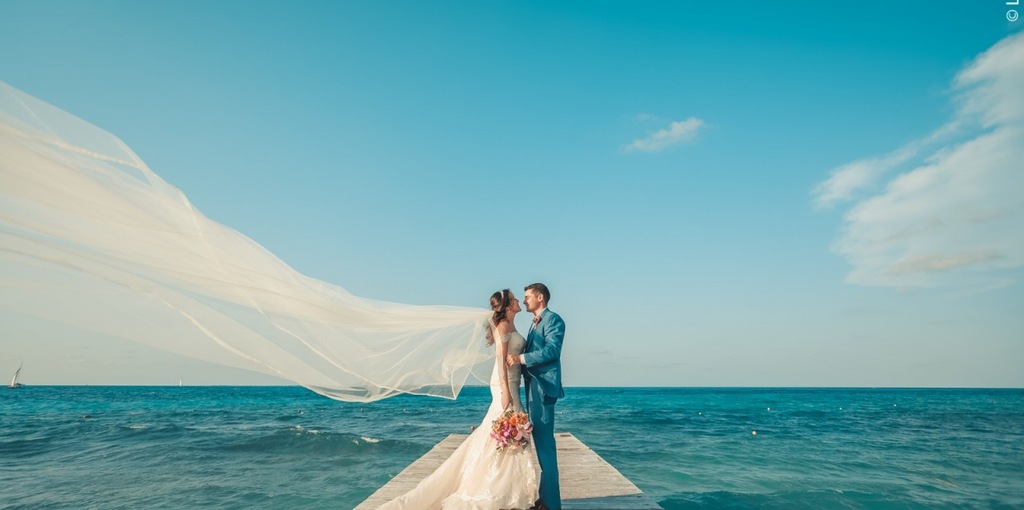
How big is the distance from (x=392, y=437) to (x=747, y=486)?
11.2m

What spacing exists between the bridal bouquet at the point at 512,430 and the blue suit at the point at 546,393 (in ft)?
0.33

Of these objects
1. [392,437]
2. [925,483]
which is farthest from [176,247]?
[392,437]

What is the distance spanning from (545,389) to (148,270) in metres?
3.09

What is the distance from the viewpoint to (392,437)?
17.8 m

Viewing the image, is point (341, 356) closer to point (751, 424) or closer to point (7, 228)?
point (7, 228)

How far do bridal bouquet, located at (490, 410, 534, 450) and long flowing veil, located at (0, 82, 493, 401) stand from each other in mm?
1063

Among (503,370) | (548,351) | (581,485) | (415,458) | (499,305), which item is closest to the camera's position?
(548,351)

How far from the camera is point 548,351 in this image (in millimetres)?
4684

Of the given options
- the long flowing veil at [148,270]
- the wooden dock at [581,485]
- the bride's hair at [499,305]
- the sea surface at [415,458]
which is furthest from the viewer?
the sea surface at [415,458]

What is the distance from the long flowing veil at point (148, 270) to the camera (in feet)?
9.20

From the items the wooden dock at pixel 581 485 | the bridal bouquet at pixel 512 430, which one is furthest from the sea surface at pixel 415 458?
the bridal bouquet at pixel 512 430

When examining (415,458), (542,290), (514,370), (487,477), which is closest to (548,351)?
(514,370)

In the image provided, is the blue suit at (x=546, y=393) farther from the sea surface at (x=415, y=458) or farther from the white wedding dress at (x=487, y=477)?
the sea surface at (x=415, y=458)

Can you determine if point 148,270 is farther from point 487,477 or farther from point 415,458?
point 415,458
